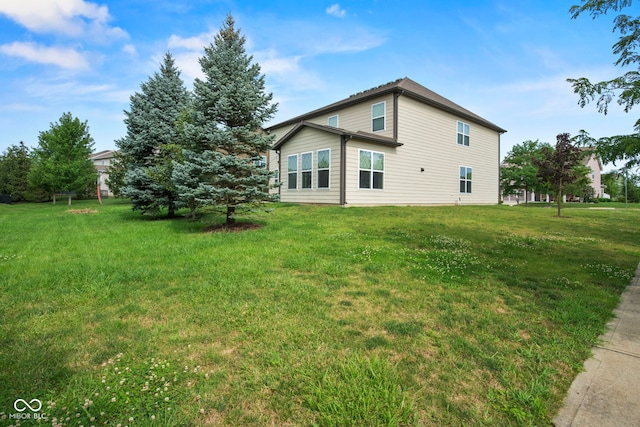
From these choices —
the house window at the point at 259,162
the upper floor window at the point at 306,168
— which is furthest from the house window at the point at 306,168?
the house window at the point at 259,162

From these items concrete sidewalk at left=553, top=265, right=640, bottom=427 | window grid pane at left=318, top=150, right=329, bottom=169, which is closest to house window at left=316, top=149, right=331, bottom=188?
window grid pane at left=318, top=150, right=329, bottom=169

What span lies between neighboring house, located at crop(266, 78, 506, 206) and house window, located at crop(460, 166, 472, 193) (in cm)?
7

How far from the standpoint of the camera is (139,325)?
9.36ft

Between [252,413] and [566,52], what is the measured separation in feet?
38.0

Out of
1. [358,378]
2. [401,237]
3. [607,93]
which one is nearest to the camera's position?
[358,378]

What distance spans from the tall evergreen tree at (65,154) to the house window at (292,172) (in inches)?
711

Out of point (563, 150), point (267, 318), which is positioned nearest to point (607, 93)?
point (267, 318)

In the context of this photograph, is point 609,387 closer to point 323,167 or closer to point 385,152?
point 323,167

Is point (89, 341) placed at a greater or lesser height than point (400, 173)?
lesser

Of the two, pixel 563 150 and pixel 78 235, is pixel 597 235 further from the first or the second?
pixel 78 235

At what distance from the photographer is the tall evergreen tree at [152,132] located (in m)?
11.5

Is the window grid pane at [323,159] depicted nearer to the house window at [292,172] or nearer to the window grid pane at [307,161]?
the window grid pane at [307,161]

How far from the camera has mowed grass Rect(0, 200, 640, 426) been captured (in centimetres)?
181

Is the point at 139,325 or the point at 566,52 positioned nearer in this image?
the point at 139,325
